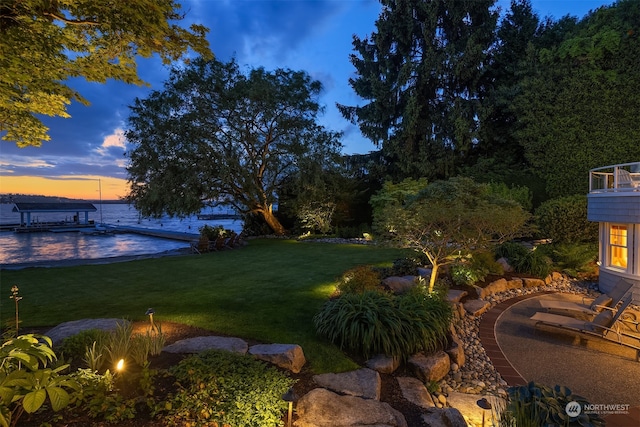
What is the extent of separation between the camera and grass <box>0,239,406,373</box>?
5.54 m

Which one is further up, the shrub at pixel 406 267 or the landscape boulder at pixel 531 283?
the shrub at pixel 406 267

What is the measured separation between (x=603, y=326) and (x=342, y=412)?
561 centimetres

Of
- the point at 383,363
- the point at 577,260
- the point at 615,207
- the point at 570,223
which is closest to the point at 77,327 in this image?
the point at 383,363

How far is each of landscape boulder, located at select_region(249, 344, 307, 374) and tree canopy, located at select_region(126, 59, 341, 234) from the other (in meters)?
13.2

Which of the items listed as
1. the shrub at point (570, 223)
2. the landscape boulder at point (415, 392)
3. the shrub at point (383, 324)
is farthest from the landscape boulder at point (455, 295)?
the shrub at point (570, 223)

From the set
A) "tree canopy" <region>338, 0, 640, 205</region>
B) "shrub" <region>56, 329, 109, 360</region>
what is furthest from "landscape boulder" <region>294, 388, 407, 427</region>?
"tree canopy" <region>338, 0, 640, 205</region>

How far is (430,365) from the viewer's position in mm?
4668

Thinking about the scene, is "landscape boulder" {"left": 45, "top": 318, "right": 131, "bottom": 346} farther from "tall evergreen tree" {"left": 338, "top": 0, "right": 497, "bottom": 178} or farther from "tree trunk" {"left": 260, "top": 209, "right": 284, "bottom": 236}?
"tall evergreen tree" {"left": 338, "top": 0, "right": 497, "bottom": 178}

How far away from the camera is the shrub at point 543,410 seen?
2717mm

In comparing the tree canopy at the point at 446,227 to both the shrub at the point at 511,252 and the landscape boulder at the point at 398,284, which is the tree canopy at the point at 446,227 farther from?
the shrub at the point at 511,252

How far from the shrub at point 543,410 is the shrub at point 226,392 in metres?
2.17

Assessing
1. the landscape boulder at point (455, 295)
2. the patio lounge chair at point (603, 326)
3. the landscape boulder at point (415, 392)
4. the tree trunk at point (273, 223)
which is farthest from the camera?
the tree trunk at point (273, 223)

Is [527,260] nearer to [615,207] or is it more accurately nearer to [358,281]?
[615,207]

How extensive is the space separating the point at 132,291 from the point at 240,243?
9.40m
